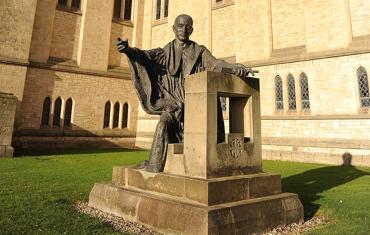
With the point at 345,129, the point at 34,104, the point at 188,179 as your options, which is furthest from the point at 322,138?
the point at 34,104

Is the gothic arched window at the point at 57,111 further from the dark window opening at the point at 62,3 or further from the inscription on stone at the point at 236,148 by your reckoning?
the inscription on stone at the point at 236,148

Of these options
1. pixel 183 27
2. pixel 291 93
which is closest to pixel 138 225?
pixel 183 27

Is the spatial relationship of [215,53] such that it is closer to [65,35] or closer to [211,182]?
[65,35]

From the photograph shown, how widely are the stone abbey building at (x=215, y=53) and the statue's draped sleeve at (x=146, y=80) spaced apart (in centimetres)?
1181

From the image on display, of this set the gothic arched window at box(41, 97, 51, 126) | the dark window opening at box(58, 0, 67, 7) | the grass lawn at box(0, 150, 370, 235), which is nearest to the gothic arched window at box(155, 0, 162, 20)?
the dark window opening at box(58, 0, 67, 7)

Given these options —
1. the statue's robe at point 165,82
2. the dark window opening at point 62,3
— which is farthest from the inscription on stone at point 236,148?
the dark window opening at point 62,3

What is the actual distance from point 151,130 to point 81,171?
11694 millimetres

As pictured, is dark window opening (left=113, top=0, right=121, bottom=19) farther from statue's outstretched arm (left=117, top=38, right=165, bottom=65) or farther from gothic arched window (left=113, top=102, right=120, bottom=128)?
statue's outstretched arm (left=117, top=38, right=165, bottom=65)

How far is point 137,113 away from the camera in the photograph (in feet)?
72.3

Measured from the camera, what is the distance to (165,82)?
16.9ft

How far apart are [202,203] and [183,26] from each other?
3021mm

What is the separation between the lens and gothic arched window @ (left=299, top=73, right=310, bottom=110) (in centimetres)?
1523

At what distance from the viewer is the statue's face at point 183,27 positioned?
4968 mm

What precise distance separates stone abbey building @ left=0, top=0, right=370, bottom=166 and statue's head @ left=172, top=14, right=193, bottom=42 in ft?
38.0
